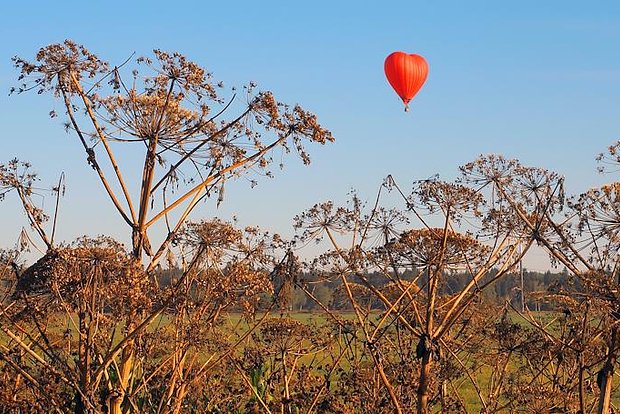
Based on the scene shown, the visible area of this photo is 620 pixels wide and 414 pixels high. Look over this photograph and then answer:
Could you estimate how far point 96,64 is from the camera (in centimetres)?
1096

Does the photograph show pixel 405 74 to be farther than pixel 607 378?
Yes

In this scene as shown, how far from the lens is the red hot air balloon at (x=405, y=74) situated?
24312mm

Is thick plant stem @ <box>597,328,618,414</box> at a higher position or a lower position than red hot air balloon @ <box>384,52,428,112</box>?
lower

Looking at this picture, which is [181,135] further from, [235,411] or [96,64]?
[235,411]

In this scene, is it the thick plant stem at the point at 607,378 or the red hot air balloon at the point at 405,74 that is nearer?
the thick plant stem at the point at 607,378

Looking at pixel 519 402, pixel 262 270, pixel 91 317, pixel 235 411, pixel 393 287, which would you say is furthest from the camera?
pixel 235 411

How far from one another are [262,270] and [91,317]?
2.58m

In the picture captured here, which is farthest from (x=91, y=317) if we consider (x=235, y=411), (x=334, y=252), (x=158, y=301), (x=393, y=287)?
(x=235, y=411)

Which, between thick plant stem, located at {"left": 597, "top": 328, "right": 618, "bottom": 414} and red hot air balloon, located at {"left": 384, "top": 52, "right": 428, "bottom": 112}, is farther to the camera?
red hot air balloon, located at {"left": 384, "top": 52, "right": 428, "bottom": 112}

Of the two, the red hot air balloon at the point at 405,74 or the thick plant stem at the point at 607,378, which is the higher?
the red hot air balloon at the point at 405,74

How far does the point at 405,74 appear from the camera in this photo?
79.9 feet

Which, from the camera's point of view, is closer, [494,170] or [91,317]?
[91,317]

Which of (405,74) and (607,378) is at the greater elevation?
(405,74)

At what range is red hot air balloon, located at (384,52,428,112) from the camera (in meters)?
24.3
